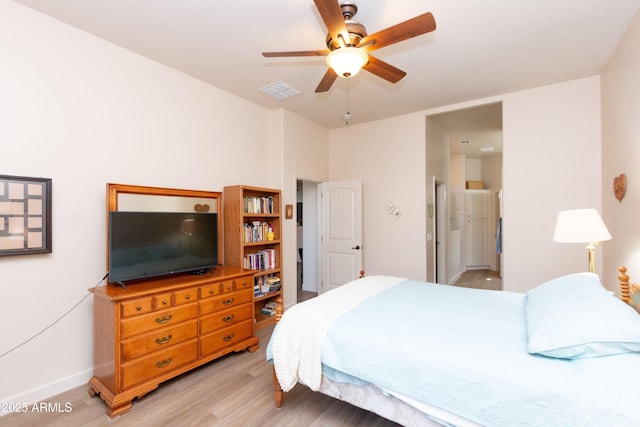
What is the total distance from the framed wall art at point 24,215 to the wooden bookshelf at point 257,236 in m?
1.62

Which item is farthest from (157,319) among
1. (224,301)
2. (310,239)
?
(310,239)

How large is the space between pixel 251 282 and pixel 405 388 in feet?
6.43

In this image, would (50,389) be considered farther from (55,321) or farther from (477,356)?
(477,356)

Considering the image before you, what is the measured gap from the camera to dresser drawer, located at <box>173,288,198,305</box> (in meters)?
2.47

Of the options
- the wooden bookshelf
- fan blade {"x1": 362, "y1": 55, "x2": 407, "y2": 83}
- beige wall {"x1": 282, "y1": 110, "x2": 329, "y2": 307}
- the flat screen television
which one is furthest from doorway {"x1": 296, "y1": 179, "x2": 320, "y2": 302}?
fan blade {"x1": 362, "y1": 55, "x2": 407, "y2": 83}

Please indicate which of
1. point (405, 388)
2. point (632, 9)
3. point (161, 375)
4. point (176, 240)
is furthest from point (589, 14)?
point (161, 375)

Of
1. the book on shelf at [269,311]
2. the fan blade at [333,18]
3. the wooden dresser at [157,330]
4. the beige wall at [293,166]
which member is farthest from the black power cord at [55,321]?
the fan blade at [333,18]

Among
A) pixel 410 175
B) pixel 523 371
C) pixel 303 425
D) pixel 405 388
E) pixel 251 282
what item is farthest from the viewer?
pixel 410 175

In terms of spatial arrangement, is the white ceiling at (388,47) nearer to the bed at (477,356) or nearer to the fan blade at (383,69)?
the fan blade at (383,69)

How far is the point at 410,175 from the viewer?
14.8 ft

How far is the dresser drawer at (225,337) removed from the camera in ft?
8.70

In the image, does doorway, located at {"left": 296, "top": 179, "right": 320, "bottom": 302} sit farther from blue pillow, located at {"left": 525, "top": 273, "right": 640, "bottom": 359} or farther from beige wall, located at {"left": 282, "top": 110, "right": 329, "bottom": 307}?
blue pillow, located at {"left": 525, "top": 273, "right": 640, "bottom": 359}

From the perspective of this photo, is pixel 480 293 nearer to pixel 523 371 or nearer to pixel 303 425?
pixel 523 371

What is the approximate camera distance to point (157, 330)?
91.5 inches
